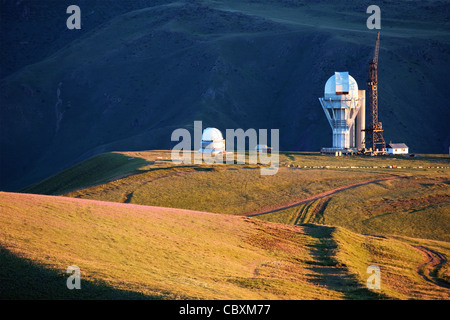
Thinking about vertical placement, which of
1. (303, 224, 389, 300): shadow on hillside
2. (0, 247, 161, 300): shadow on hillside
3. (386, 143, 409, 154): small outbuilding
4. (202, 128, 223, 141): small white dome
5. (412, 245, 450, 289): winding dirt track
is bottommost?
Result: (412, 245, 450, 289): winding dirt track

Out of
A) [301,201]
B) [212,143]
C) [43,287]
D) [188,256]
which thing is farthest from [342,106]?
[43,287]

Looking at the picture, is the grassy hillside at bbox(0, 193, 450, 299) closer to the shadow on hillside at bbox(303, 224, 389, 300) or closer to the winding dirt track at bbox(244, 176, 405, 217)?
the shadow on hillside at bbox(303, 224, 389, 300)

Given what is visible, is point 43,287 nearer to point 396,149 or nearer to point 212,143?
point 212,143

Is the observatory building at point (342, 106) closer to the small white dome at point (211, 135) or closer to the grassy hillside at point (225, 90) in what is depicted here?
the small white dome at point (211, 135)

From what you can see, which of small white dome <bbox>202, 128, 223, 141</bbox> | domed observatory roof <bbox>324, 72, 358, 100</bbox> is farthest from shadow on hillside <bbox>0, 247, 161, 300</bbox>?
domed observatory roof <bbox>324, 72, 358, 100</bbox>

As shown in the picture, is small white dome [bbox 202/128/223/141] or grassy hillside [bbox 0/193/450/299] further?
small white dome [bbox 202/128/223/141]

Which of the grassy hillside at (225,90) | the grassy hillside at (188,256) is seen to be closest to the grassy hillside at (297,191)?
the grassy hillside at (188,256)
